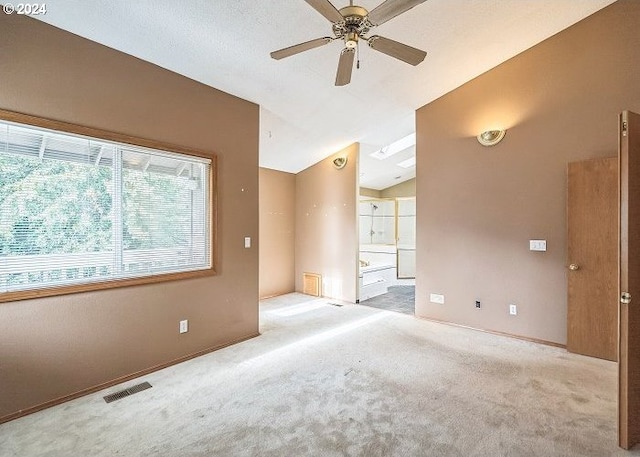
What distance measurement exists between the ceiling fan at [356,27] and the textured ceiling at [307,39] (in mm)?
618

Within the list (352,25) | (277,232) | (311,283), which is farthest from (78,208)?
(311,283)

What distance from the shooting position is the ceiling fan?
178cm

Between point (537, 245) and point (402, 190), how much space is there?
Result: 18.8ft

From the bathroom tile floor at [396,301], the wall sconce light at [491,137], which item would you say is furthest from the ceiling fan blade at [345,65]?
the bathroom tile floor at [396,301]

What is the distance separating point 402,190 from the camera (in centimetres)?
920

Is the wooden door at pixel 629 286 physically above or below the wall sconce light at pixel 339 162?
below

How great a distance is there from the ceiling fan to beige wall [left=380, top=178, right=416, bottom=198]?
275 inches

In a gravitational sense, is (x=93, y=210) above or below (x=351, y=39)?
below

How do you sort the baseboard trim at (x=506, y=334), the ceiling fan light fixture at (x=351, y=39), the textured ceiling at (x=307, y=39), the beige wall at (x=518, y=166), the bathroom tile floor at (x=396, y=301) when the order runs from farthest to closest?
1. the bathroom tile floor at (x=396, y=301)
2. the baseboard trim at (x=506, y=334)
3. the beige wall at (x=518, y=166)
4. the textured ceiling at (x=307, y=39)
5. the ceiling fan light fixture at (x=351, y=39)

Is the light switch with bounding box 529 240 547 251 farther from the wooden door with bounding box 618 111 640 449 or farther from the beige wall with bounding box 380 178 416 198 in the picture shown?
the beige wall with bounding box 380 178 416 198

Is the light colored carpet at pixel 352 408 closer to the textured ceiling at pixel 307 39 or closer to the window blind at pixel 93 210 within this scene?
the window blind at pixel 93 210

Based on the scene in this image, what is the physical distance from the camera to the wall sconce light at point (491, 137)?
3812mm

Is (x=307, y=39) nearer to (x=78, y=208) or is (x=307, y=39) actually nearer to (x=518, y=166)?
(x=78, y=208)

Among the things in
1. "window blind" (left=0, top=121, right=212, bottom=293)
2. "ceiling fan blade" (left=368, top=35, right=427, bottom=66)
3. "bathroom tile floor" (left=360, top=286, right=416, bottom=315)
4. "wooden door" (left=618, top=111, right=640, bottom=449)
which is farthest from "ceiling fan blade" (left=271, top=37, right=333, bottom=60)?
"bathroom tile floor" (left=360, top=286, right=416, bottom=315)
